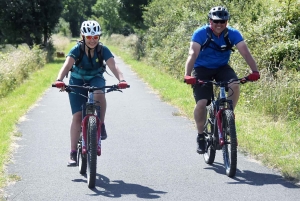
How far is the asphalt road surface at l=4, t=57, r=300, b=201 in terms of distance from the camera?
20.3 feet

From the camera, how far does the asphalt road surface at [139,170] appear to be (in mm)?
6199

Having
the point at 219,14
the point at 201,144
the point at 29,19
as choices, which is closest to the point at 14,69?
the point at 201,144

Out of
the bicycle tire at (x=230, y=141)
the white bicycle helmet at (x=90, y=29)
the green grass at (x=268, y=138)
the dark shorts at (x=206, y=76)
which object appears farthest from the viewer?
the dark shorts at (x=206, y=76)

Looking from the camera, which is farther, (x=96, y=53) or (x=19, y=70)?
(x=19, y=70)

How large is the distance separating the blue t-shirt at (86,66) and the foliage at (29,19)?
29.6 meters

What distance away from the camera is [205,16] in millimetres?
18891

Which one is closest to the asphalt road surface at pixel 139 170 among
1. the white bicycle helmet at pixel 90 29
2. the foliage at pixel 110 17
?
the white bicycle helmet at pixel 90 29

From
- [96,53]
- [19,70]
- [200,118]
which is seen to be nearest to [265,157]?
[200,118]

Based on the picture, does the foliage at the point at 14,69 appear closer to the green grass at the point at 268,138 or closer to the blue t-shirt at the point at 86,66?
the green grass at the point at 268,138

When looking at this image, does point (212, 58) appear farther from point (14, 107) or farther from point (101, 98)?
point (14, 107)

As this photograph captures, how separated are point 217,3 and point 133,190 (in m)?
12.6

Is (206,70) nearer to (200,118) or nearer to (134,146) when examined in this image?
(200,118)

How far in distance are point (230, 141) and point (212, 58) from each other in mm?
1196

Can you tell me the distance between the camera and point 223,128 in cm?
694
